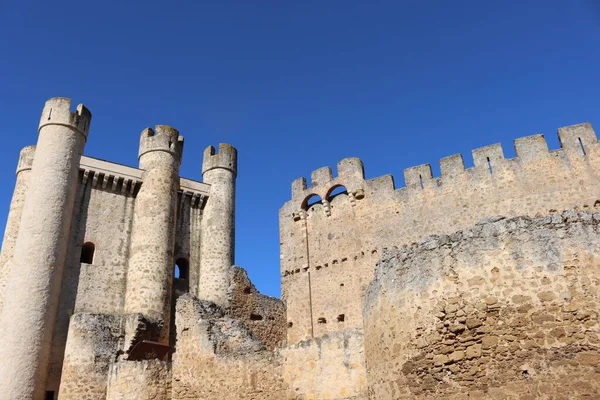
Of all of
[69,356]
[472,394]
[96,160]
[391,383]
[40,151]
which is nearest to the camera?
[472,394]

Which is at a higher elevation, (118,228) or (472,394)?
(118,228)

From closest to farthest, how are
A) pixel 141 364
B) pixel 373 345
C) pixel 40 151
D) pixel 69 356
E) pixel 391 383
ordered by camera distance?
pixel 391 383 < pixel 373 345 < pixel 141 364 < pixel 69 356 < pixel 40 151

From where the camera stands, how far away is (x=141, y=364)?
12453 mm

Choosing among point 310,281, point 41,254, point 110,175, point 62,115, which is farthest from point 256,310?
point 62,115

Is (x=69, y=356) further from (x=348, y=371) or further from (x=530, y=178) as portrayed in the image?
(x=530, y=178)

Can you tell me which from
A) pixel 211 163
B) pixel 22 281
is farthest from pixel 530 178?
pixel 22 281

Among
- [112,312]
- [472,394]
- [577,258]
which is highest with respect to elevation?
[112,312]

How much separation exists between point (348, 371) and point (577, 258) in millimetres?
4404

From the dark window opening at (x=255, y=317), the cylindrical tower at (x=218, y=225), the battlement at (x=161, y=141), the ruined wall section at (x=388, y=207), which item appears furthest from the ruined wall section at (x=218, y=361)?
the battlement at (x=161, y=141)

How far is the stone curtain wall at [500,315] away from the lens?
19.4ft

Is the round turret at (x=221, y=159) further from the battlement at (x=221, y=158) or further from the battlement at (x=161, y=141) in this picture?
the battlement at (x=161, y=141)

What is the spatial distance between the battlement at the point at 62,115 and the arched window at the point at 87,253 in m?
3.46

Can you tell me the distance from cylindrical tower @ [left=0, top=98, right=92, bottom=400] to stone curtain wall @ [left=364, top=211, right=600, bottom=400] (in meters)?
9.61

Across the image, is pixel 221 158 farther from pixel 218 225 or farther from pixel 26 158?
pixel 26 158
